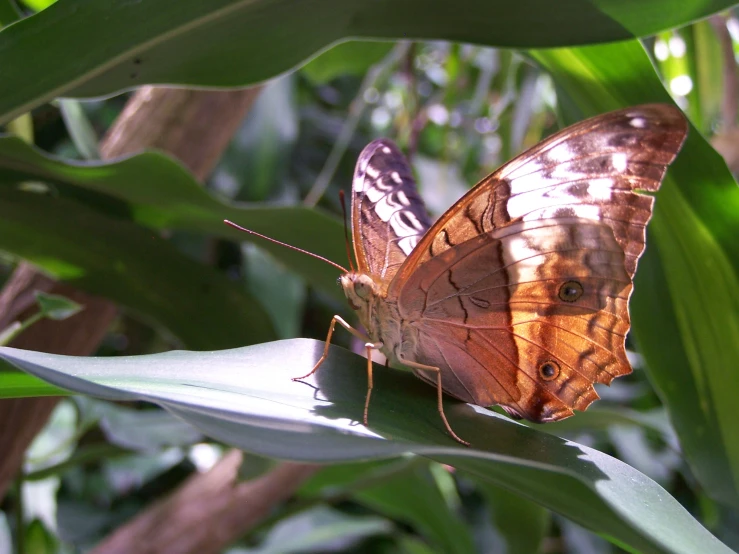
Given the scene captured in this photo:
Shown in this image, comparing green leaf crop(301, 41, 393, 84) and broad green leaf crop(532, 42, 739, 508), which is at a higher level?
green leaf crop(301, 41, 393, 84)

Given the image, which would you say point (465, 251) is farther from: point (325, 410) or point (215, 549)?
point (215, 549)

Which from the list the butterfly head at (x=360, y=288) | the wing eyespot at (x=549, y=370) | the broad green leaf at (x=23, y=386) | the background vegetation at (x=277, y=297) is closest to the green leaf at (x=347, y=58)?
the background vegetation at (x=277, y=297)

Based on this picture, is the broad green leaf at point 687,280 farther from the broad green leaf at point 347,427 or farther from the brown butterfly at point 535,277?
the broad green leaf at point 347,427

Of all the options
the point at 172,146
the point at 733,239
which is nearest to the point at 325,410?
the point at 733,239

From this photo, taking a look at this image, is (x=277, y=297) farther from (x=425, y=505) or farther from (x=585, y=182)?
(x=585, y=182)

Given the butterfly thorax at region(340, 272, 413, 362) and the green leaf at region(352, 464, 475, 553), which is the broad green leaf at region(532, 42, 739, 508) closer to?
the butterfly thorax at region(340, 272, 413, 362)

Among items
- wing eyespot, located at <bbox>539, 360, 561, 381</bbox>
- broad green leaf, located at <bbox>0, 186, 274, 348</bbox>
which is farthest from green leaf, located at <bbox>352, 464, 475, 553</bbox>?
wing eyespot, located at <bbox>539, 360, 561, 381</bbox>

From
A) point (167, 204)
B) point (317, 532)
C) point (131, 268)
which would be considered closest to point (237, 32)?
point (167, 204)
